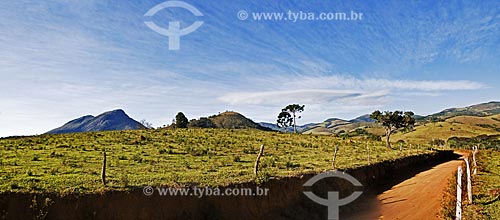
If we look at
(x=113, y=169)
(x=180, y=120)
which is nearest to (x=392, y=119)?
(x=180, y=120)

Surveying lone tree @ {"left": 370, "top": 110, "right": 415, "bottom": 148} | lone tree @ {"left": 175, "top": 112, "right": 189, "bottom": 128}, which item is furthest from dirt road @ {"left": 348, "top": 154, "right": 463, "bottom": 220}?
→ lone tree @ {"left": 175, "top": 112, "right": 189, "bottom": 128}

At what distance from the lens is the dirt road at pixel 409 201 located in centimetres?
1612

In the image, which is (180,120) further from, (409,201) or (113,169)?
(409,201)

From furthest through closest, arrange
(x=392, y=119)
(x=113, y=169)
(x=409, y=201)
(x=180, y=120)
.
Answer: (x=180, y=120) → (x=392, y=119) → (x=409, y=201) → (x=113, y=169)

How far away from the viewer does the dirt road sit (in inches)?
635

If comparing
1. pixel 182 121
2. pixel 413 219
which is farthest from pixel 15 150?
pixel 182 121

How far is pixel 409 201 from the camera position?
18875 millimetres

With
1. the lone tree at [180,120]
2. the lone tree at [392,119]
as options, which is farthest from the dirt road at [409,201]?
the lone tree at [180,120]

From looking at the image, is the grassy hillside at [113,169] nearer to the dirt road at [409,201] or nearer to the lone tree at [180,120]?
the dirt road at [409,201]

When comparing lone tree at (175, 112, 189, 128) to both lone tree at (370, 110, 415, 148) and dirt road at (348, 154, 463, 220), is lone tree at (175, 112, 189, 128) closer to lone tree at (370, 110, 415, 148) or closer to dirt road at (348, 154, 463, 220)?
lone tree at (370, 110, 415, 148)

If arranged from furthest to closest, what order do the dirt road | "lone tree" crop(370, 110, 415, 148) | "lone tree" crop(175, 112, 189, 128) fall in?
"lone tree" crop(175, 112, 189, 128)
"lone tree" crop(370, 110, 415, 148)
the dirt road

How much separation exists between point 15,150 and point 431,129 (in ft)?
398

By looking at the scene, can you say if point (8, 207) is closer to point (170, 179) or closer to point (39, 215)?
point (39, 215)

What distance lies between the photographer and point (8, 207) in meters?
10.1
